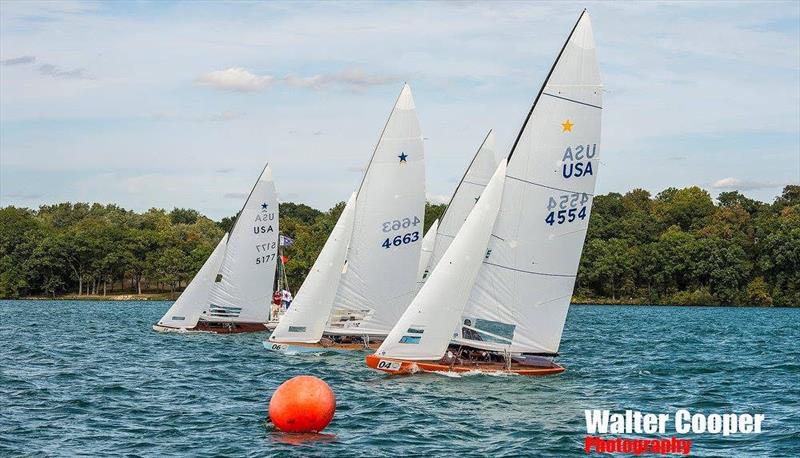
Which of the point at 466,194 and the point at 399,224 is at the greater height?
the point at 466,194

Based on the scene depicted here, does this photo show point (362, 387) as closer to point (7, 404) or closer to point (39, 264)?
point (7, 404)

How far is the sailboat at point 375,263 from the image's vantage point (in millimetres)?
42594

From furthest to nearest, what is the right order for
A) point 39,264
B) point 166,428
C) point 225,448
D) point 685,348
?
point 39,264, point 685,348, point 166,428, point 225,448

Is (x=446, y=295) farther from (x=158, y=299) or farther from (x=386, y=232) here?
(x=158, y=299)

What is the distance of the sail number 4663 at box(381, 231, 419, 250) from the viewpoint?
42.8 metres

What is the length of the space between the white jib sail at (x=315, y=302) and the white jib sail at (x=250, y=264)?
13.5 meters

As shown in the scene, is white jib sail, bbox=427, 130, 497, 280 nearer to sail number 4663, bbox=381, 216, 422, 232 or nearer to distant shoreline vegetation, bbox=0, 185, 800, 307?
sail number 4663, bbox=381, 216, 422, 232

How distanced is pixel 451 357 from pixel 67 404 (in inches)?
438

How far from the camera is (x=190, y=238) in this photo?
151375 millimetres

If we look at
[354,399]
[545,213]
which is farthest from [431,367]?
[545,213]

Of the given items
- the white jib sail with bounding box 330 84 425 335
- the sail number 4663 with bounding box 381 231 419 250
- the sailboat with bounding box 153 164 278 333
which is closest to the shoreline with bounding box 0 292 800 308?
the sailboat with bounding box 153 164 278 333

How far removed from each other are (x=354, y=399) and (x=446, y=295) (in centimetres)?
491

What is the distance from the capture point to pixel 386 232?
42.8m

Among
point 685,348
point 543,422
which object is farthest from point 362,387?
point 685,348
